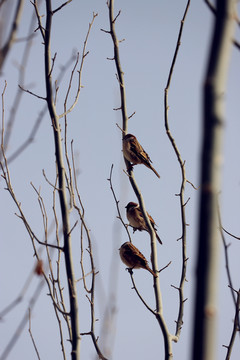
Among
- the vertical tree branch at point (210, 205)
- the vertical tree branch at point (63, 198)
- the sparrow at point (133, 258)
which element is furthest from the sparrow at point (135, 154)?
the vertical tree branch at point (210, 205)

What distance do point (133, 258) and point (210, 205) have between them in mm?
5543

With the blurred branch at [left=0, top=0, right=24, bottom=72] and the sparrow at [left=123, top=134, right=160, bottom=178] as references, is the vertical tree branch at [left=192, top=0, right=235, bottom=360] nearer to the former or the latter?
the blurred branch at [left=0, top=0, right=24, bottom=72]

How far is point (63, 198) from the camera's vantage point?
9.78 ft

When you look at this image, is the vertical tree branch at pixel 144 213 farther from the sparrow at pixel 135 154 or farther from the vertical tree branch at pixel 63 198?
the sparrow at pixel 135 154

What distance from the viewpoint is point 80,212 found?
3467mm

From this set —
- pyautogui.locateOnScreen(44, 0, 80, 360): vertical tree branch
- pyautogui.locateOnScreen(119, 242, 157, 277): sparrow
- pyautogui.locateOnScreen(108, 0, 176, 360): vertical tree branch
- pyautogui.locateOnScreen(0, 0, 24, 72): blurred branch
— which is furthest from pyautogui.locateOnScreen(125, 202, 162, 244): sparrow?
pyautogui.locateOnScreen(0, 0, 24, 72): blurred branch

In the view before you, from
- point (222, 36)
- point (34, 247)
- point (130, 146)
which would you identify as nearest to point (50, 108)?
point (34, 247)

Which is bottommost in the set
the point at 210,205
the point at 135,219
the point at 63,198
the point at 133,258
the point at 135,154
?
the point at 210,205

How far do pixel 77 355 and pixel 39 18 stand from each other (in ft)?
7.18

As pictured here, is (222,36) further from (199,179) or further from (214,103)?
(199,179)

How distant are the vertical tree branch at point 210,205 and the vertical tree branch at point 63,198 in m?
1.82

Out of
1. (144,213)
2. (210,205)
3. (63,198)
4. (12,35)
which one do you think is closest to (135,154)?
(144,213)

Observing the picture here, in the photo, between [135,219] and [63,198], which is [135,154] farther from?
[63,198]

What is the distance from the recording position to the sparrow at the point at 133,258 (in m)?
6.45
